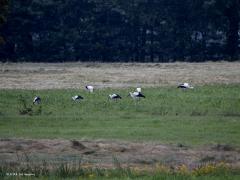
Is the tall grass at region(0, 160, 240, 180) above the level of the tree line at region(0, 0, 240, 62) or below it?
below

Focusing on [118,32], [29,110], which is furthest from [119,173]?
[118,32]

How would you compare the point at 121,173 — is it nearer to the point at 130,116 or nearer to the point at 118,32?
the point at 130,116

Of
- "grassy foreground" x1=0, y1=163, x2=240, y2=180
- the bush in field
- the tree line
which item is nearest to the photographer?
"grassy foreground" x1=0, y1=163, x2=240, y2=180

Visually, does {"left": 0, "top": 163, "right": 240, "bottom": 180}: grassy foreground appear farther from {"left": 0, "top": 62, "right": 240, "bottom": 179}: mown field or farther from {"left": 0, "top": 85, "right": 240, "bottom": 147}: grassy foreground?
{"left": 0, "top": 85, "right": 240, "bottom": 147}: grassy foreground

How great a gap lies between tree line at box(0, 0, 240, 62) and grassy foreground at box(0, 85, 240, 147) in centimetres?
3934

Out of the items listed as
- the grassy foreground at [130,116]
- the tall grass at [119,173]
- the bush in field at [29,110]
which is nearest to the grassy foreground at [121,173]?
the tall grass at [119,173]

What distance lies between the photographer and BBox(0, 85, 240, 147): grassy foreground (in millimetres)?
24164

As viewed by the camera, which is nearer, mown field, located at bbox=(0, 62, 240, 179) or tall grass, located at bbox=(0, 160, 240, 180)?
tall grass, located at bbox=(0, 160, 240, 180)

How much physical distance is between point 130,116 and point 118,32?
53.3m

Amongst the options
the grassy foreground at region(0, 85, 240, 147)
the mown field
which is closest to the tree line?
the mown field

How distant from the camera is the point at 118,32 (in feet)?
269

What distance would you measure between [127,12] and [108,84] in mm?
35550

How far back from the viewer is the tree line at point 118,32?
7884 centimetres

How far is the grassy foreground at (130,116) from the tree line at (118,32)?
129 ft
